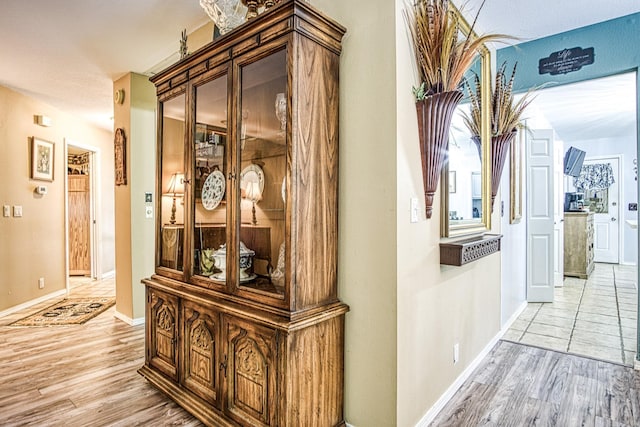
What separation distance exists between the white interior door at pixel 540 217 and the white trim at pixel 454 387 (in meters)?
1.74

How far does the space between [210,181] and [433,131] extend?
1.30 m

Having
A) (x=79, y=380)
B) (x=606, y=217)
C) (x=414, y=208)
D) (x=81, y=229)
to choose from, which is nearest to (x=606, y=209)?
(x=606, y=217)

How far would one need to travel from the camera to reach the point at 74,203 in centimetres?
649

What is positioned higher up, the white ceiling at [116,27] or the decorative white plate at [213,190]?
the white ceiling at [116,27]

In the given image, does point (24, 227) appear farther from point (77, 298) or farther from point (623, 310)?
point (623, 310)

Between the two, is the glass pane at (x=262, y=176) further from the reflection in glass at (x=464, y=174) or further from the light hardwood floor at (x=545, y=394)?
the light hardwood floor at (x=545, y=394)

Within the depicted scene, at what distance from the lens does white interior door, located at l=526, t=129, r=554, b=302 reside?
14.7ft

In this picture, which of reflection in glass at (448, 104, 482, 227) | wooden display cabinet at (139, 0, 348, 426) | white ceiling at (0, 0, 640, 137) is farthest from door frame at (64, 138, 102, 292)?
reflection in glass at (448, 104, 482, 227)

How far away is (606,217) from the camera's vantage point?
748 cm

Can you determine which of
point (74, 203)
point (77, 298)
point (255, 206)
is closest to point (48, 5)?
point (255, 206)

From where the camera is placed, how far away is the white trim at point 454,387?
2.01 meters

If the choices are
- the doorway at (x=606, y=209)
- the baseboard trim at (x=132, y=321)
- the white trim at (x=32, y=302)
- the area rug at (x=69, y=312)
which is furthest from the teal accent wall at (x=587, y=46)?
the white trim at (x=32, y=302)

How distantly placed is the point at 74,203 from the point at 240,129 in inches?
237

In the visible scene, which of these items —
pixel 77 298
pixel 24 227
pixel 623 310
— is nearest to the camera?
pixel 623 310
